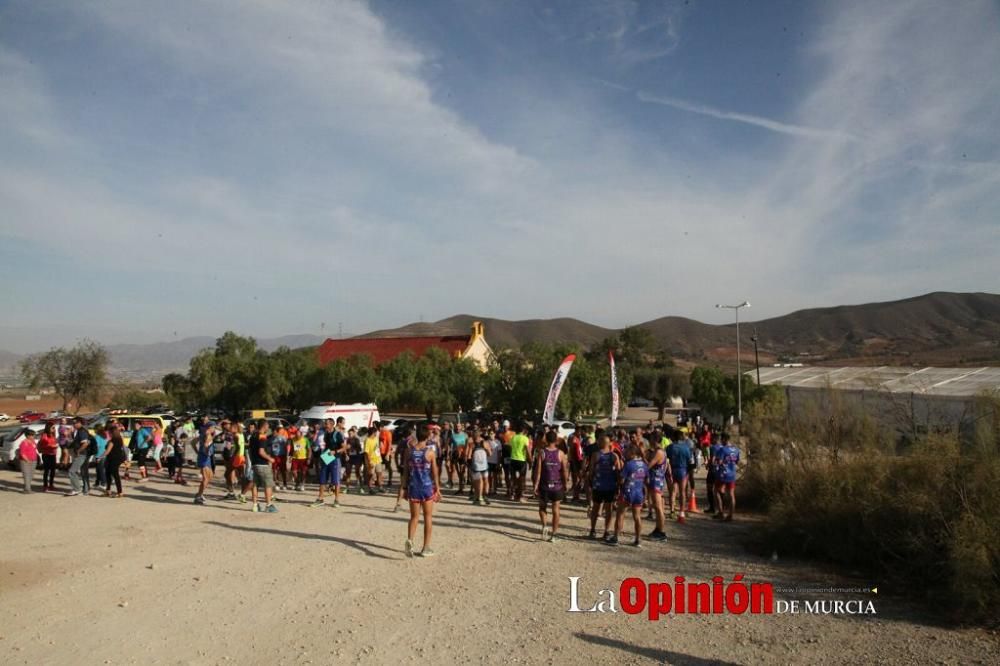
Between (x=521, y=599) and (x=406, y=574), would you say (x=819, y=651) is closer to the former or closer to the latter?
(x=521, y=599)

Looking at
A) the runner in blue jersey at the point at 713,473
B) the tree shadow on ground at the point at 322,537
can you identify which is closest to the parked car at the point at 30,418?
the tree shadow on ground at the point at 322,537

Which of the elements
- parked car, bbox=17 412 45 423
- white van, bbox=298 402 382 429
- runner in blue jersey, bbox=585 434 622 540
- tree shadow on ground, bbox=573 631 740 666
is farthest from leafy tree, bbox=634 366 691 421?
tree shadow on ground, bbox=573 631 740 666

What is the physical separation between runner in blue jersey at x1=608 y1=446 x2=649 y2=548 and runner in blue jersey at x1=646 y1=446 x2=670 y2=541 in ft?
1.40

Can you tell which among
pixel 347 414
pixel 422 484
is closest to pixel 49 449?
pixel 422 484

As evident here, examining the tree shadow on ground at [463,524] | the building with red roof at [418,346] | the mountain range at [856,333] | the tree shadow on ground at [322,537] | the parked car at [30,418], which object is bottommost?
the tree shadow on ground at [463,524]

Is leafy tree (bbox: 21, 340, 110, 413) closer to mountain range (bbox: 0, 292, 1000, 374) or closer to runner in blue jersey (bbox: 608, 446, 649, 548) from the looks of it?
mountain range (bbox: 0, 292, 1000, 374)

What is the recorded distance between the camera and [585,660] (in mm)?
5246

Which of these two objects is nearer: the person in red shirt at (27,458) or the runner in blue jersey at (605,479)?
the runner in blue jersey at (605,479)

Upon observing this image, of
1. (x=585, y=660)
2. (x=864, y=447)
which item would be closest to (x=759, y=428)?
(x=864, y=447)

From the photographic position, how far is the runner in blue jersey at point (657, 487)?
9334 mm

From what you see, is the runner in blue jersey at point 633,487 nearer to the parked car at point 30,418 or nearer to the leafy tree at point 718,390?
the leafy tree at point 718,390

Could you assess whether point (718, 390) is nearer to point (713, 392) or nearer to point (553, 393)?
point (713, 392)

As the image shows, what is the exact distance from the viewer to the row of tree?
41.8 m

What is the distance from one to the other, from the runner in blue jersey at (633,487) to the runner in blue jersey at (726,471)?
2.67 meters
